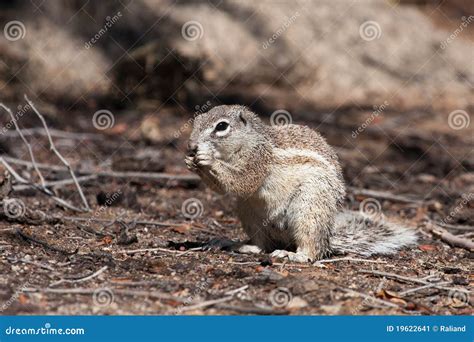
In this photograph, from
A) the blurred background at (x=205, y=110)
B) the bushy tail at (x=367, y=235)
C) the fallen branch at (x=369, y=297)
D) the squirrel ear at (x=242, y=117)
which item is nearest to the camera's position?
the fallen branch at (x=369, y=297)

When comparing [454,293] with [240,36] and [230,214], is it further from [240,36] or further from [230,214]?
[240,36]

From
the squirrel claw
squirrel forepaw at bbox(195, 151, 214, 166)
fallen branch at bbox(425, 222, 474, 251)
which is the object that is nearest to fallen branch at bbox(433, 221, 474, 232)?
fallen branch at bbox(425, 222, 474, 251)

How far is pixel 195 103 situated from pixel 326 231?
619cm

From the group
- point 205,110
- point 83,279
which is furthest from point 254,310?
point 205,110

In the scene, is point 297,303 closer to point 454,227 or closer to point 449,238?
point 449,238

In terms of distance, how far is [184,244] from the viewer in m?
6.36

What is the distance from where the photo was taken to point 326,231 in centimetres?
599

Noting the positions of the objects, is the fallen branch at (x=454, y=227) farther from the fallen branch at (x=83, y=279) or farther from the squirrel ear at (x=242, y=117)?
the fallen branch at (x=83, y=279)

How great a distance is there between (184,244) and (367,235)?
1.61 metres

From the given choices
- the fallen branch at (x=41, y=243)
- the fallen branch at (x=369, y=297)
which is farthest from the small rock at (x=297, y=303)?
the fallen branch at (x=41, y=243)

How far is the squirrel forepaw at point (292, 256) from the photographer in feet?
19.4

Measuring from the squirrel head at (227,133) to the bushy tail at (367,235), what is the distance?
115 cm

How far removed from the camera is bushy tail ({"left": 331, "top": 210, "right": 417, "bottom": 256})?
20.9 feet

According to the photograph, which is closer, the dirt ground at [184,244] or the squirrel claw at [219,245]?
the dirt ground at [184,244]
